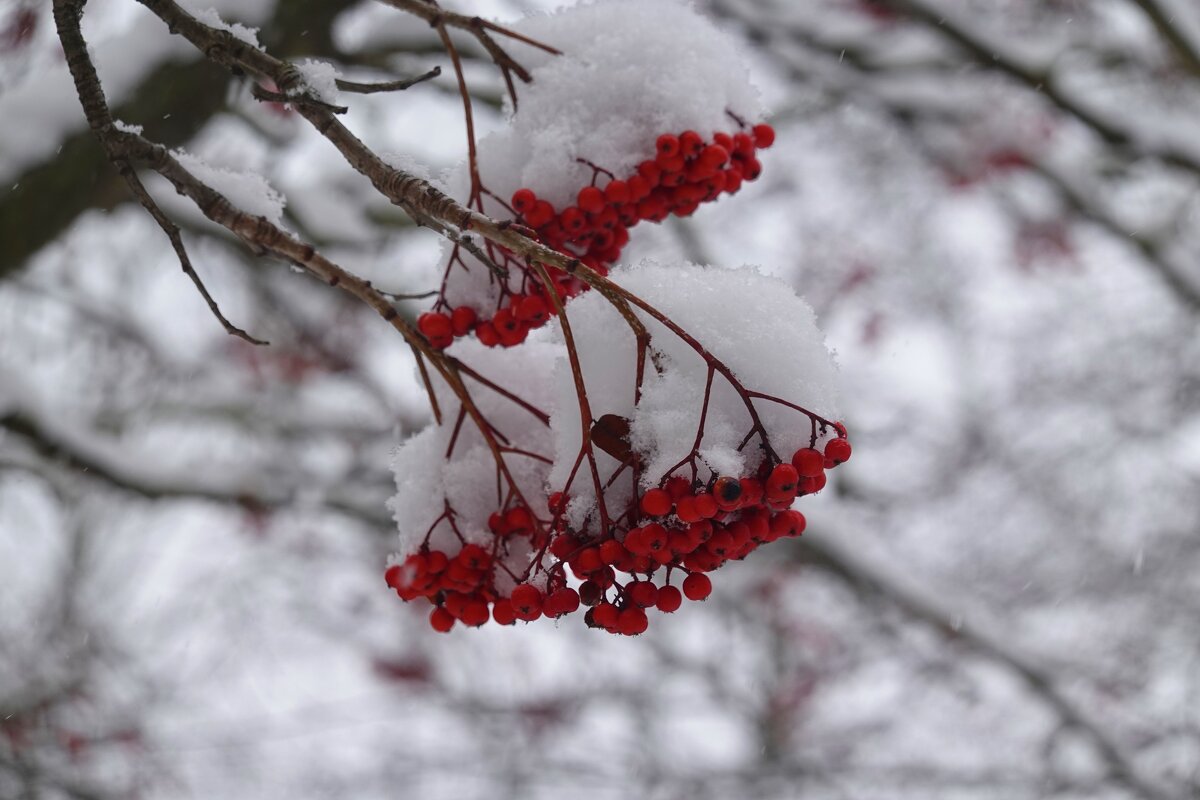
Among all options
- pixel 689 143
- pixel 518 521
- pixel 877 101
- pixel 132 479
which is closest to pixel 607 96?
pixel 689 143

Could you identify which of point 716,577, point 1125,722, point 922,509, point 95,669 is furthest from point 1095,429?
point 95,669

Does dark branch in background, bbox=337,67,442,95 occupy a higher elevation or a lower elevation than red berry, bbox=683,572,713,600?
higher

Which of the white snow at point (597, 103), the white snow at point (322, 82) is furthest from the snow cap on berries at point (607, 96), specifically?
the white snow at point (322, 82)

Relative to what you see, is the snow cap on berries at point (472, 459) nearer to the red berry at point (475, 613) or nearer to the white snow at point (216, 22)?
the red berry at point (475, 613)

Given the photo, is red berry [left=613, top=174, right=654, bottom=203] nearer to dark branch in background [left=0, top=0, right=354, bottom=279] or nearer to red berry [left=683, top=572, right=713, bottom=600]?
red berry [left=683, top=572, right=713, bottom=600]

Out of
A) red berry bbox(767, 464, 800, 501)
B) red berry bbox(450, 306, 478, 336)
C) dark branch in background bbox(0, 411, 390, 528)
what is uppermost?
dark branch in background bbox(0, 411, 390, 528)

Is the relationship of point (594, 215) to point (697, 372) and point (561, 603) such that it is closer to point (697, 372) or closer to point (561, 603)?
point (697, 372)

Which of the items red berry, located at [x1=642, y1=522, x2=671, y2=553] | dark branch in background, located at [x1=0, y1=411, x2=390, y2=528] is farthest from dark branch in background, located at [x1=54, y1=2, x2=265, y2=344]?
dark branch in background, located at [x1=0, y1=411, x2=390, y2=528]
